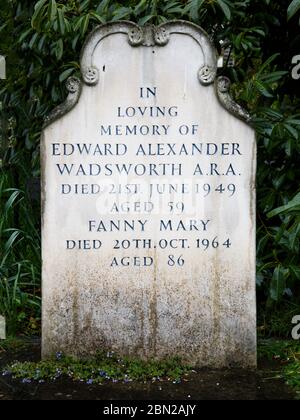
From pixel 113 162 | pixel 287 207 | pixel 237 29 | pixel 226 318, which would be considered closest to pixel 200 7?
pixel 237 29

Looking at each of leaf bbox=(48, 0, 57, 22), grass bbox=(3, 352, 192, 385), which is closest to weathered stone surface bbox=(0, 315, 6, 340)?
grass bbox=(3, 352, 192, 385)

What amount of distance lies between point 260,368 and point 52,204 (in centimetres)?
166

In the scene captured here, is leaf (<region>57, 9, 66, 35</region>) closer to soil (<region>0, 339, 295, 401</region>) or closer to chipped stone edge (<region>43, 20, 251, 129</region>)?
chipped stone edge (<region>43, 20, 251, 129</region>)

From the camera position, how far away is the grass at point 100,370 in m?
4.00

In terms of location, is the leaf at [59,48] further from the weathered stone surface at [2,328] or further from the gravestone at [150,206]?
the weathered stone surface at [2,328]

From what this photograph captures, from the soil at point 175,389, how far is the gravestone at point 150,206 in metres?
0.18

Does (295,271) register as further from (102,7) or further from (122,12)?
(102,7)

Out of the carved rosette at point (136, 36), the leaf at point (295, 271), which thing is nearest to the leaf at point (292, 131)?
the leaf at point (295, 271)

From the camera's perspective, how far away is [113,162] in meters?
4.16

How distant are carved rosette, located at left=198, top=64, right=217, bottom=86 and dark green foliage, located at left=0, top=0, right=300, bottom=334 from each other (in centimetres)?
50

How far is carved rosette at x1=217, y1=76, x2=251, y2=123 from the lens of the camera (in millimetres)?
4094

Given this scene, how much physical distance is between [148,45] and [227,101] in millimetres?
596

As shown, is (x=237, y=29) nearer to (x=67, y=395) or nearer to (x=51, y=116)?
(x=51, y=116)

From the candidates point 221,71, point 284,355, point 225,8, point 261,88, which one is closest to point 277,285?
point 284,355
